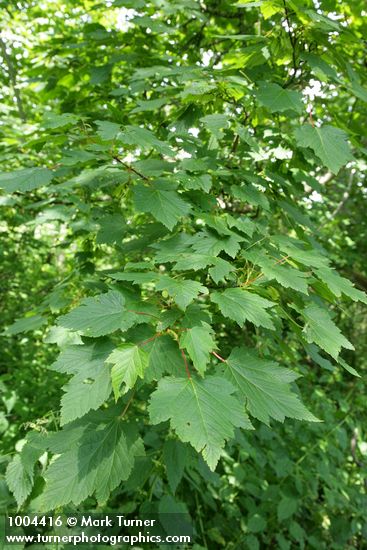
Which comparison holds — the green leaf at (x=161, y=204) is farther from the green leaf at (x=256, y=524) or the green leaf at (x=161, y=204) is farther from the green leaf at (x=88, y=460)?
the green leaf at (x=256, y=524)

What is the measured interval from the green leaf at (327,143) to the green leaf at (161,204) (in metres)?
0.51

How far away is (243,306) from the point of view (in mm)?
1183

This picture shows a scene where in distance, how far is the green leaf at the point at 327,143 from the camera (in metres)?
1.49

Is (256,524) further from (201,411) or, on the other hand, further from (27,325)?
(201,411)

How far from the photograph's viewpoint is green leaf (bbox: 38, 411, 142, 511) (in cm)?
108

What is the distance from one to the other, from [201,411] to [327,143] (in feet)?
3.64

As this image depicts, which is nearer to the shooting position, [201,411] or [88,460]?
[201,411]

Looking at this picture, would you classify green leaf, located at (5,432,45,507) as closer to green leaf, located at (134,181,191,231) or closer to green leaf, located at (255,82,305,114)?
green leaf, located at (134,181,191,231)

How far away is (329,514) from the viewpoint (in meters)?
3.27

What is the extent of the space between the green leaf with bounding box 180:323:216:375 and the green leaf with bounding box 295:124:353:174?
778 mm

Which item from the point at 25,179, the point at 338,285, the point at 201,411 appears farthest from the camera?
the point at 25,179

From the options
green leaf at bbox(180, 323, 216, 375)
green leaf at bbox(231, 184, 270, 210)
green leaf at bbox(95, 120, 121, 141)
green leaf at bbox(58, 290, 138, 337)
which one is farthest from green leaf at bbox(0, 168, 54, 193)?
green leaf at bbox(180, 323, 216, 375)

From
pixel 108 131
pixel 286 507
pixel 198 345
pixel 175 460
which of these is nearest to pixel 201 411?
pixel 198 345

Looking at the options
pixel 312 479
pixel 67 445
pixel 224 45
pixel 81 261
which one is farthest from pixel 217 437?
pixel 224 45
